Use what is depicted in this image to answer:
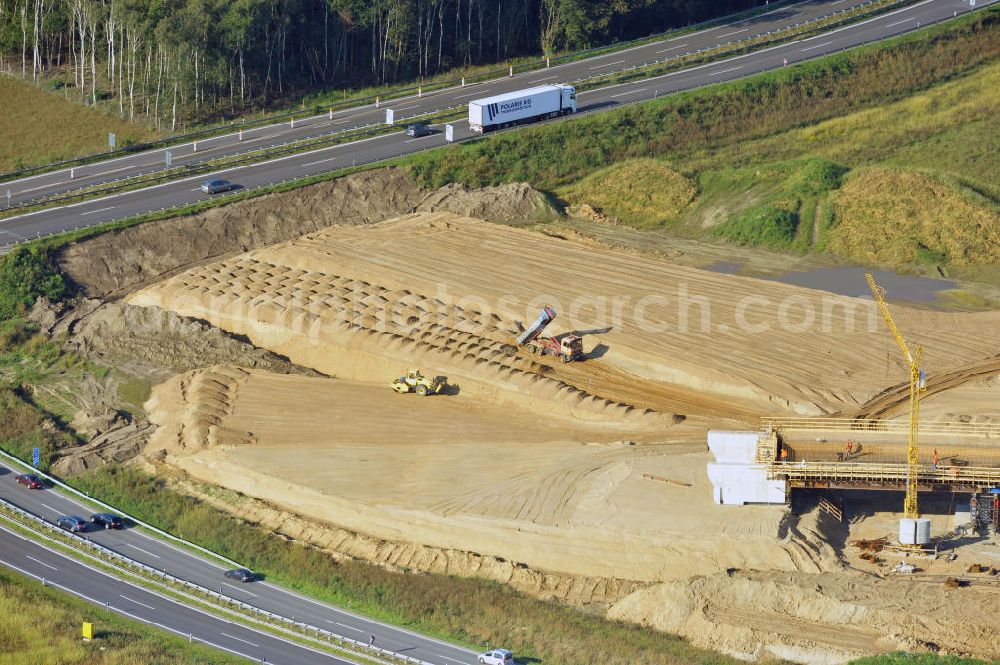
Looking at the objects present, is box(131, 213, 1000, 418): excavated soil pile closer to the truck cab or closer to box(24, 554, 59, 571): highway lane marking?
the truck cab

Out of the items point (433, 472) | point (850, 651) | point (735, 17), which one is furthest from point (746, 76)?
point (850, 651)

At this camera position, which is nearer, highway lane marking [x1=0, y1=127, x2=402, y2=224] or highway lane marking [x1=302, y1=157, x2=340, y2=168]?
highway lane marking [x1=0, y1=127, x2=402, y2=224]

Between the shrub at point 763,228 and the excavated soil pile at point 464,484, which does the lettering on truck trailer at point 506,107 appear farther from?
the excavated soil pile at point 464,484

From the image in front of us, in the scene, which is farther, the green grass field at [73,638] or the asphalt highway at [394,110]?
the asphalt highway at [394,110]

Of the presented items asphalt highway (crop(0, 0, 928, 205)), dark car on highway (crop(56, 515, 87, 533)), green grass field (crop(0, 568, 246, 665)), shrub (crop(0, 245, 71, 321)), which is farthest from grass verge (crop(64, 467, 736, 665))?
asphalt highway (crop(0, 0, 928, 205))

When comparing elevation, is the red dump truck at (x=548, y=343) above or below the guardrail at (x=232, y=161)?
below

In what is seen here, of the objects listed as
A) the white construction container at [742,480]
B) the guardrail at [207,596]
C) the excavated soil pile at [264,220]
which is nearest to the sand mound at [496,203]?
the excavated soil pile at [264,220]
